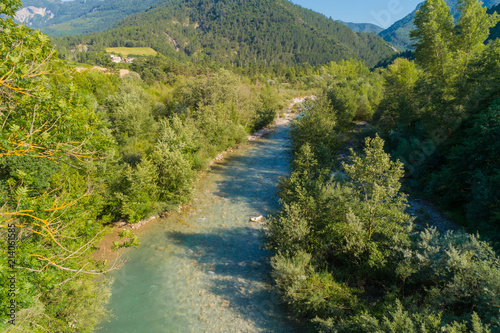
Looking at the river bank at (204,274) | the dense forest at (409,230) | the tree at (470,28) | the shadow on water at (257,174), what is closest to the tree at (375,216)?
the dense forest at (409,230)

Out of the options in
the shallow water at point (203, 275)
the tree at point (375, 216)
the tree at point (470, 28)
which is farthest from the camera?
the tree at point (470, 28)

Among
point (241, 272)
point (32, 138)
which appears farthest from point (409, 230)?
point (32, 138)

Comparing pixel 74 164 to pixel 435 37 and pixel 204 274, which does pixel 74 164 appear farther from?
pixel 435 37

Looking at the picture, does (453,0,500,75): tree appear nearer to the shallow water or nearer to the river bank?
the river bank

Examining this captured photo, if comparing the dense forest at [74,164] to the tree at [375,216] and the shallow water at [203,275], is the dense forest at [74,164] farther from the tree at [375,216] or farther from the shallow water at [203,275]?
the tree at [375,216]

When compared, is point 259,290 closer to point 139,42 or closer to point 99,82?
point 99,82

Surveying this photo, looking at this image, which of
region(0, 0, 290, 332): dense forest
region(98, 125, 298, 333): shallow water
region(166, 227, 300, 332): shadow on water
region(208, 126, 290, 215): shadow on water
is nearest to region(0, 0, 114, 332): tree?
region(0, 0, 290, 332): dense forest

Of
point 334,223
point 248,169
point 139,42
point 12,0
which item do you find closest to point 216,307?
point 334,223
